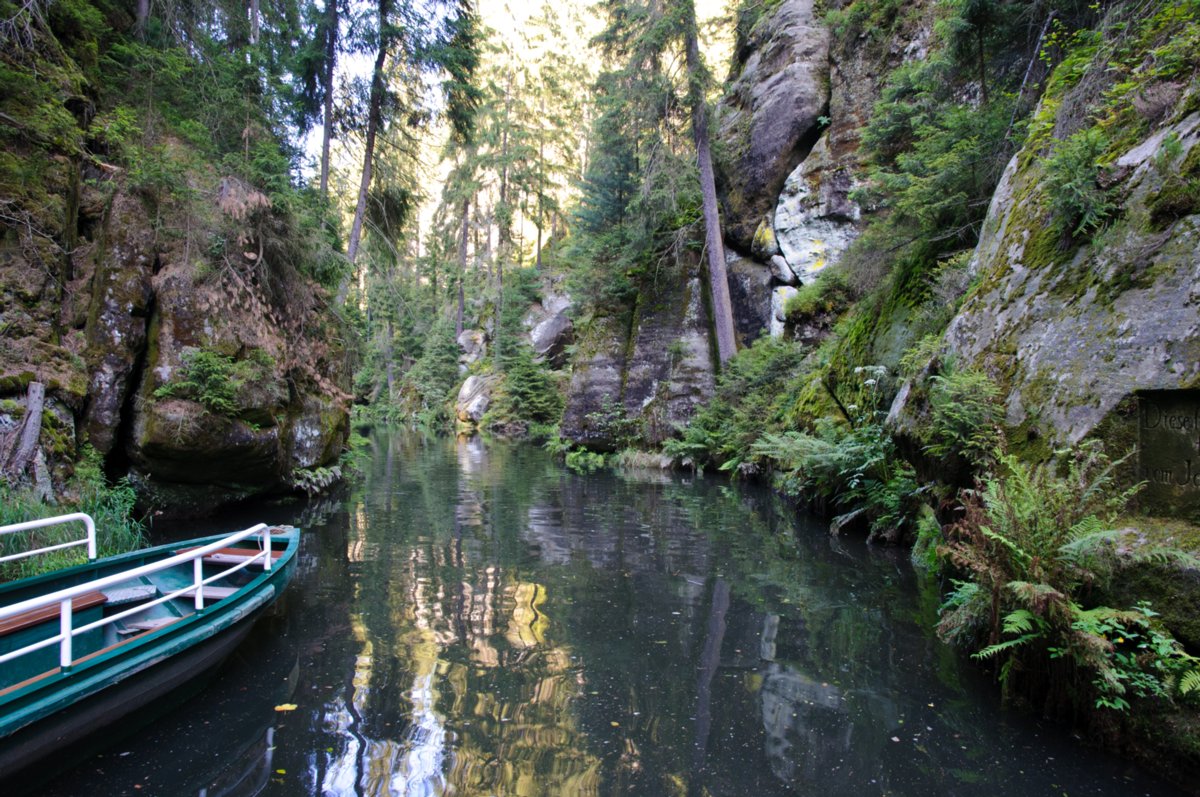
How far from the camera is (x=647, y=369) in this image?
780 inches

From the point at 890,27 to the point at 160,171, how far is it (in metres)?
18.4

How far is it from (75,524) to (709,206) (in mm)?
16829

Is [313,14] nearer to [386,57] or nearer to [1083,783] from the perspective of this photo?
[386,57]

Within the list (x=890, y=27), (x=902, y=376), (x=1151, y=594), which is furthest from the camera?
(x=890, y=27)

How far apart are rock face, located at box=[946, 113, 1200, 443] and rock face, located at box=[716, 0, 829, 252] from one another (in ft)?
44.2

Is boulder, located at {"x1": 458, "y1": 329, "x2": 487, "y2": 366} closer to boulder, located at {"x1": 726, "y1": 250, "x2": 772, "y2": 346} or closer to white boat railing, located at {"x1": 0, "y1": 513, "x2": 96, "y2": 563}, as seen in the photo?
Result: boulder, located at {"x1": 726, "y1": 250, "x2": 772, "y2": 346}

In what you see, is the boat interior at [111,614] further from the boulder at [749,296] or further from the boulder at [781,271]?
the boulder at [781,271]

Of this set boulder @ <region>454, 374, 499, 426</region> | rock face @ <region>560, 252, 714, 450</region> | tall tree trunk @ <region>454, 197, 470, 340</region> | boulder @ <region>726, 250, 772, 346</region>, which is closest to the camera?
boulder @ <region>726, 250, 772, 346</region>

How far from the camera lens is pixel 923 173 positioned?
34.4 feet

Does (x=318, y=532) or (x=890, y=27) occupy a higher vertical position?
(x=890, y=27)

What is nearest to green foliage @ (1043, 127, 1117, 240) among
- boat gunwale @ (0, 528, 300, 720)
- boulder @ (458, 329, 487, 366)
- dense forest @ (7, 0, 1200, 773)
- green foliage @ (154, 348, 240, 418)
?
dense forest @ (7, 0, 1200, 773)

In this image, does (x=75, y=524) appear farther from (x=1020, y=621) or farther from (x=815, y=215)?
(x=815, y=215)

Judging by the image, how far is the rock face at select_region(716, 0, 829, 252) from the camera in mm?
18562

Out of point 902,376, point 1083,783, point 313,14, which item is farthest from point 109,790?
point 313,14
